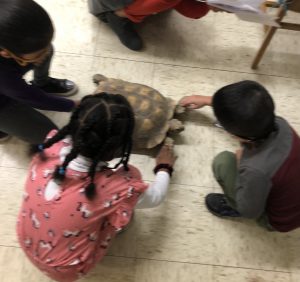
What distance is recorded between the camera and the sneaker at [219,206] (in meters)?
1.46

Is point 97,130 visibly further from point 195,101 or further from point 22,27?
point 195,101

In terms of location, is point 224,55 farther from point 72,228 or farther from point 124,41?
point 72,228

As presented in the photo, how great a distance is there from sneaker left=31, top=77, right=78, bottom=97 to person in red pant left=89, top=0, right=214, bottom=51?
343mm

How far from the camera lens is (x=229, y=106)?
1.06 metres

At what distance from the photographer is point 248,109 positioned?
1.04 metres

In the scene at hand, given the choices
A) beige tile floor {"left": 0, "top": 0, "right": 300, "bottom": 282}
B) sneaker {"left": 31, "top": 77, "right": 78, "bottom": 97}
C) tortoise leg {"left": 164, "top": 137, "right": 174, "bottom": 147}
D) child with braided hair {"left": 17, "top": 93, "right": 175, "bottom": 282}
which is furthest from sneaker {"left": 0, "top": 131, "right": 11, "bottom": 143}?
tortoise leg {"left": 164, "top": 137, "right": 174, "bottom": 147}

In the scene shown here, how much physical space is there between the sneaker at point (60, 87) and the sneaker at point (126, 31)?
33 cm

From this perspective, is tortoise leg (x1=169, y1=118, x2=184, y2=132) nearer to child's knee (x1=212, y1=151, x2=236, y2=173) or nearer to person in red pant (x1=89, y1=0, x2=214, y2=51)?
child's knee (x1=212, y1=151, x2=236, y2=173)

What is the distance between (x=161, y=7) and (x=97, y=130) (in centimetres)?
98

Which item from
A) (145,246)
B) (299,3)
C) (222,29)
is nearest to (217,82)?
(222,29)

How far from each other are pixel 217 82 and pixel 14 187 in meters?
1.00

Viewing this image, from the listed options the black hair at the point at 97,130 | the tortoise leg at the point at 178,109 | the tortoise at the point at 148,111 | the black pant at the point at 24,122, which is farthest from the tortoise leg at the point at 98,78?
→ the black hair at the point at 97,130

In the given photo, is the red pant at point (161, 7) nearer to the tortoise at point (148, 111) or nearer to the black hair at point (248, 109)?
the tortoise at point (148, 111)

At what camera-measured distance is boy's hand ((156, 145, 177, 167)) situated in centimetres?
146
